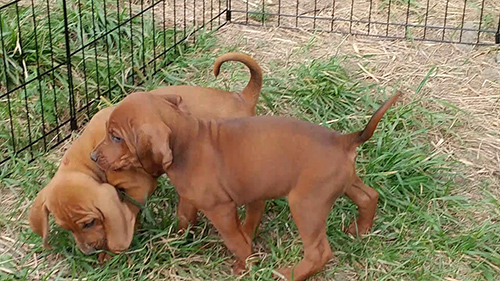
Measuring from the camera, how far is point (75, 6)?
527cm

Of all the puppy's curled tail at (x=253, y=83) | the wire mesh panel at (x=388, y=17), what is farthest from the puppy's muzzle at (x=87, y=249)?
the wire mesh panel at (x=388, y=17)

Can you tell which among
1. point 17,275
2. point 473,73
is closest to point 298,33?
point 473,73

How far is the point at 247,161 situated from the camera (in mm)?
3146

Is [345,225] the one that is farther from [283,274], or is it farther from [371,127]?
[371,127]

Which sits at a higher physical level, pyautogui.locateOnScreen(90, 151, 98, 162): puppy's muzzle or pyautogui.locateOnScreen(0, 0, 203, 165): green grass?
pyautogui.locateOnScreen(90, 151, 98, 162): puppy's muzzle

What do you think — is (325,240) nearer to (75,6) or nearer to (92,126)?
(92,126)

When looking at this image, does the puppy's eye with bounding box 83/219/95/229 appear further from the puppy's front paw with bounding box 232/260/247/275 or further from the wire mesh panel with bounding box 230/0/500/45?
the wire mesh panel with bounding box 230/0/500/45

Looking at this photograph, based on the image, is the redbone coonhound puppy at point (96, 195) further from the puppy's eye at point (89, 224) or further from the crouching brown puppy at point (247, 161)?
the crouching brown puppy at point (247, 161)

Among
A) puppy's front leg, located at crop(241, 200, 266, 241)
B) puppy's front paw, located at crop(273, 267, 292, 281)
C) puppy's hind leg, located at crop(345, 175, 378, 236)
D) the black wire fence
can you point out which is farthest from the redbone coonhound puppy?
the black wire fence

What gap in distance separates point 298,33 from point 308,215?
2.52 m

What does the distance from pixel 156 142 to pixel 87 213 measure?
0.43 metres

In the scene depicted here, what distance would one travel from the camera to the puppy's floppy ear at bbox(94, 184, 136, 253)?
10.5ft

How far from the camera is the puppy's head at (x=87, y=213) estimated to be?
317 cm

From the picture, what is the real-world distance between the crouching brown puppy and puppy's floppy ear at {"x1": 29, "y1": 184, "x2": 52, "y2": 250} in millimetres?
324
